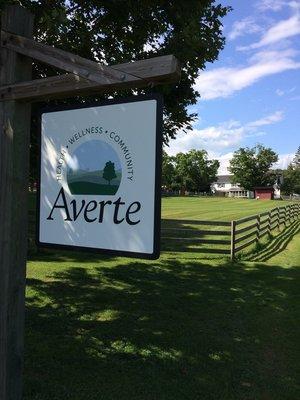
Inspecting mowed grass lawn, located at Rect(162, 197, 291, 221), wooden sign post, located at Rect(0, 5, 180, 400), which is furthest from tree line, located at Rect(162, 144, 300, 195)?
wooden sign post, located at Rect(0, 5, 180, 400)

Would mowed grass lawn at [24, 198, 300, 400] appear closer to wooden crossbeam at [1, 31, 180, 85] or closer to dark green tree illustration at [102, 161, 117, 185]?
dark green tree illustration at [102, 161, 117, 185]

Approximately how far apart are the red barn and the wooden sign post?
96.7 metres

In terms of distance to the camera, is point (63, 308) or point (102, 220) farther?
point (63, 308)

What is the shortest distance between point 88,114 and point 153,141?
567mm

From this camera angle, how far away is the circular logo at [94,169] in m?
3.04

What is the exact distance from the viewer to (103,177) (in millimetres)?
3092

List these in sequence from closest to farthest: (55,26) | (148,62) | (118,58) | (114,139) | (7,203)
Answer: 1. (148,62)
2. (114,139)
3. (7,203)
4. (55,26)
5. (118,58)

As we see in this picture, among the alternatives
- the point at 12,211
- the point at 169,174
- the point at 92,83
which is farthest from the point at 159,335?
the point at 169,174

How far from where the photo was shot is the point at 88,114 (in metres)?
3.19

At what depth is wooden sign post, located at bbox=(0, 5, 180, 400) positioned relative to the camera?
321 cm

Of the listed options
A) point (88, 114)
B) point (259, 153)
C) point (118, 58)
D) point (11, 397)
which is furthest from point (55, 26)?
point (259, 153)

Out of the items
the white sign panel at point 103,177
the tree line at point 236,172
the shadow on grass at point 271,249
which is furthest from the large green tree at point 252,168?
the white sign panel at point 103,177

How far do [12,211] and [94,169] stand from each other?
2.15 feet

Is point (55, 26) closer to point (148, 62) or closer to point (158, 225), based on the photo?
point (148, 62)
